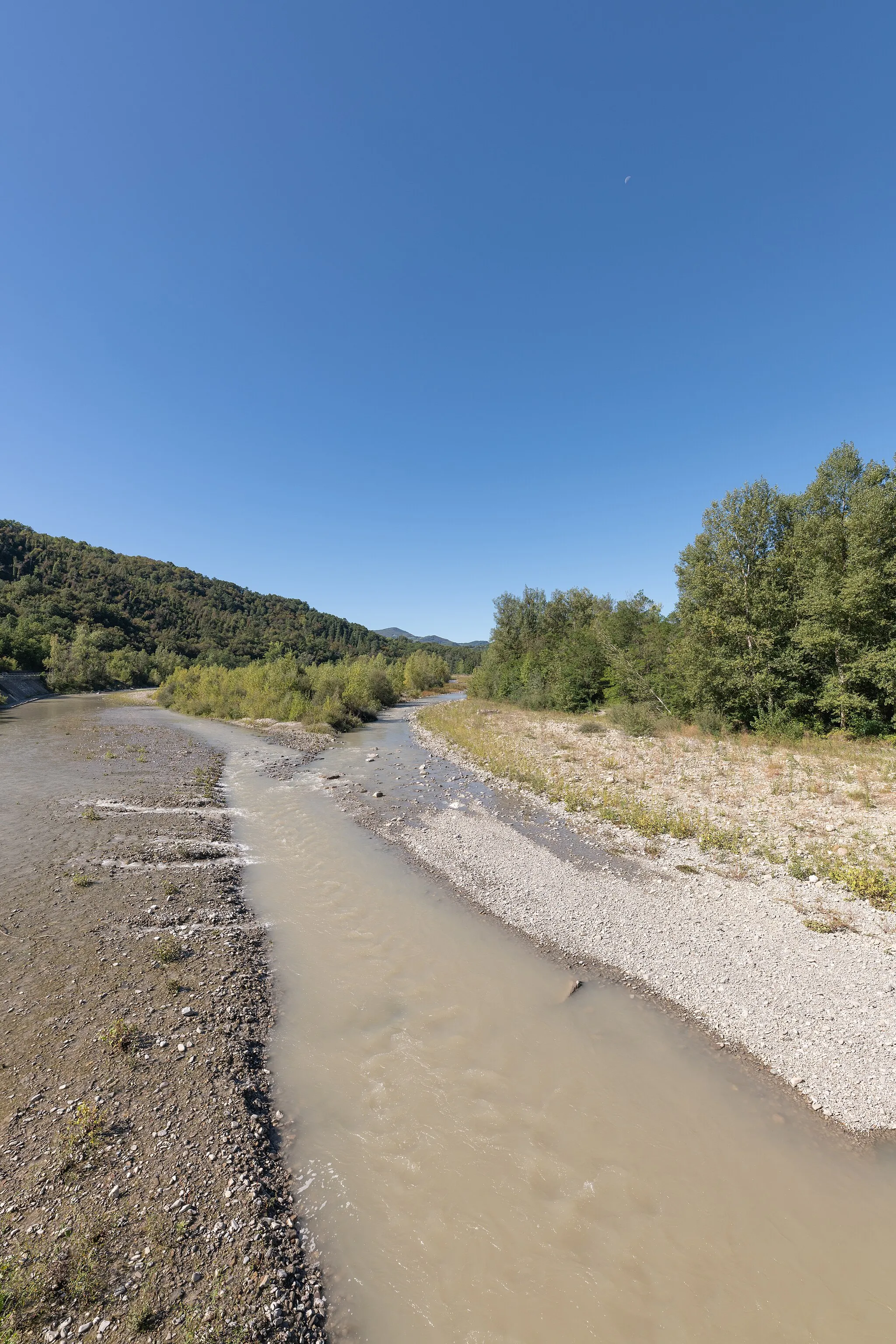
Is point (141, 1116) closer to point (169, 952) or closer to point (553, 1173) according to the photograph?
point (169, 952)

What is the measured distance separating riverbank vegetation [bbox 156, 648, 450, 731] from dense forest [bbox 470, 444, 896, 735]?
25860 millimetres

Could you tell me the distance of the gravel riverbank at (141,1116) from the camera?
11.7 ft

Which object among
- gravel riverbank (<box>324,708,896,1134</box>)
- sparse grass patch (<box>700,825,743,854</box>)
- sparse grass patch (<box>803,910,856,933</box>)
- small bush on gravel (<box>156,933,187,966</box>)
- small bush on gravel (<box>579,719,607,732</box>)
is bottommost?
small bush on gravel (<box>156,933,187,966</box>)

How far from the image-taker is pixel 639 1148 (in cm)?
525

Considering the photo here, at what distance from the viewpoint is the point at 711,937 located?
8.88m

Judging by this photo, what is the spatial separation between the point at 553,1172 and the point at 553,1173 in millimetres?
11

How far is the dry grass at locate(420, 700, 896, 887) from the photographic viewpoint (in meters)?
11.6

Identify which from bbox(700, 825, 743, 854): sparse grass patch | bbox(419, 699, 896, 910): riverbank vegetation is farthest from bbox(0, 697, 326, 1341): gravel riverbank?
bbox(700, 825, 743, 854): sparse grass patch

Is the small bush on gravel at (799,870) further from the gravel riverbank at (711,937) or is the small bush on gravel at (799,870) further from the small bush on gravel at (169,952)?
the small bush on gravel at (169,952)

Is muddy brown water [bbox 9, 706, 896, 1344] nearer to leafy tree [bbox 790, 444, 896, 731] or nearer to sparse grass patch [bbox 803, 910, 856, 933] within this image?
sparse grass patch [bbox 803, 910, 856, 933]

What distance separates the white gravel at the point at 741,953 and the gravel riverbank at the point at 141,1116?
18.6ft

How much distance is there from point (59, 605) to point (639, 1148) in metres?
133

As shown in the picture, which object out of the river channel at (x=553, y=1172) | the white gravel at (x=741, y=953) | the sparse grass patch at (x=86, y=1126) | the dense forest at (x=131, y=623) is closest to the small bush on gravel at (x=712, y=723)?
the white gravel at (x=741, y=953)

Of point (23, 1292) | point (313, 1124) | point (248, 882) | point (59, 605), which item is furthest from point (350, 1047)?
point (59, 605)
